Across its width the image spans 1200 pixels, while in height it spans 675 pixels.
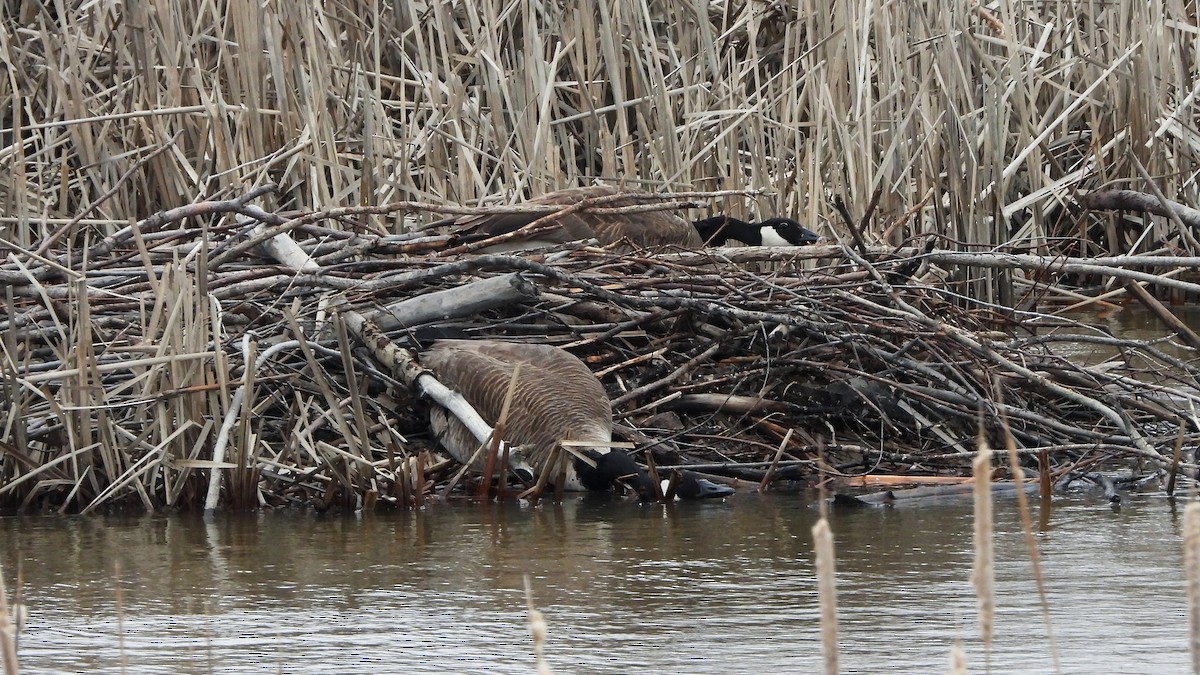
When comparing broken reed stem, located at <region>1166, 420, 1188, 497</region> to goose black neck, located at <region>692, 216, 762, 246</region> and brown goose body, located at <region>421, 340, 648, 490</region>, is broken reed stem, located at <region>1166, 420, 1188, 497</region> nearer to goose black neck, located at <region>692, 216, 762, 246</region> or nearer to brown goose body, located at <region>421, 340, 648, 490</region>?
brown goose body, located at <region>421, 340, 648, 490</region>

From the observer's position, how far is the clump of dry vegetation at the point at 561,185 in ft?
18.1

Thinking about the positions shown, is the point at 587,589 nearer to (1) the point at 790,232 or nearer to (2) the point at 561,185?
(1) the point at 790,232

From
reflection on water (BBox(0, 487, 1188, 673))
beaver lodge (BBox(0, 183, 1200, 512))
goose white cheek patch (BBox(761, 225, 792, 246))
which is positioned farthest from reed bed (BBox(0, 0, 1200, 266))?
reflection on water (BBox(0, 487, 1188, 673))

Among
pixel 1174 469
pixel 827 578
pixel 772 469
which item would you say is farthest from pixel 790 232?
pixel 827 578

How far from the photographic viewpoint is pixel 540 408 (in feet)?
18.4

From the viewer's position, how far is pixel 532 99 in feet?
26.4

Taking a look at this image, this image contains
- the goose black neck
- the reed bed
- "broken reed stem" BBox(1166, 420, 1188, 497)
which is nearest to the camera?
"broken reed stem" BBox(1166, 420, 1188, 497)

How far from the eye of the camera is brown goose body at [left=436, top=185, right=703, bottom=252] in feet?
22.6

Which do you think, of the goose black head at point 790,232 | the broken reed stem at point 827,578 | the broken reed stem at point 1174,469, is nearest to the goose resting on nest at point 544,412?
the broken reed stem at point 1174,469

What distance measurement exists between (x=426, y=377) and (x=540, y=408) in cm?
45

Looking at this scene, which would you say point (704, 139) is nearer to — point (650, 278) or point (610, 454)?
point (650, 278)

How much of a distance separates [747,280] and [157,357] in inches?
89.7

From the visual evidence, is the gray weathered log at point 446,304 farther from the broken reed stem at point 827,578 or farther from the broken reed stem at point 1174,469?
the broken reed stem at point 827,578

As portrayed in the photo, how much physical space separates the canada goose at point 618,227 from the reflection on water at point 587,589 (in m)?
1.86
